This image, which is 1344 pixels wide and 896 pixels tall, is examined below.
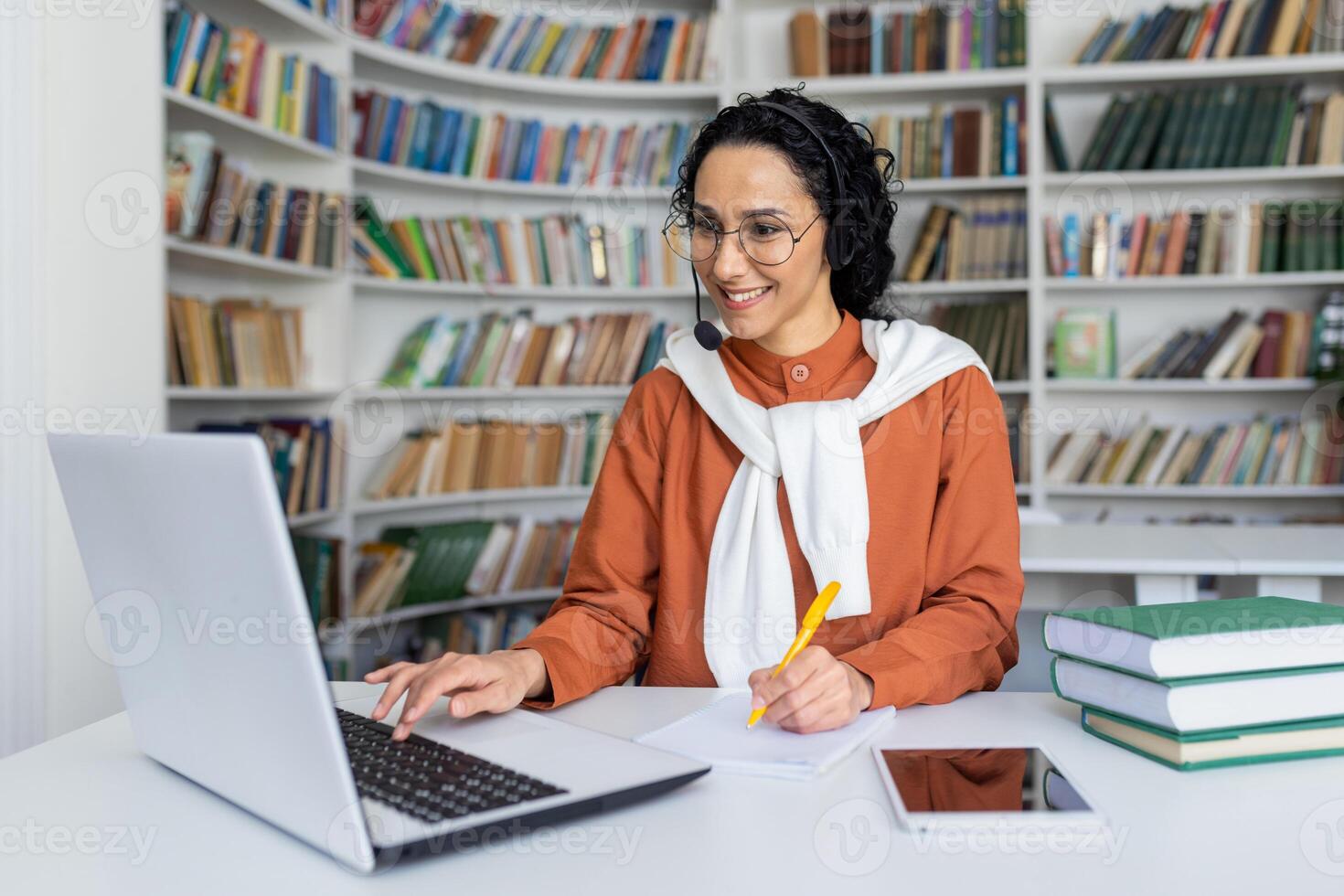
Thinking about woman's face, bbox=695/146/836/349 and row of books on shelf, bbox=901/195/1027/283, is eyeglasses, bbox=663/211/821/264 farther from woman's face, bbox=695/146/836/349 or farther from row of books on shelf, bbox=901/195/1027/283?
row of books on shelf, bbox=901/195/1027/283

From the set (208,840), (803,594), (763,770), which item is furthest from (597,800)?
(803,594)

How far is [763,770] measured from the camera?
2.89 ft

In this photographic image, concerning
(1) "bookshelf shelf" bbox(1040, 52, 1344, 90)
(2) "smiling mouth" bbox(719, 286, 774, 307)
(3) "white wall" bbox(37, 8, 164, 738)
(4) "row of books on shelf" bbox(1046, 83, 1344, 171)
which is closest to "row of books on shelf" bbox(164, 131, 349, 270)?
(3) "white wall" bbox(37, 8, 164, 738)

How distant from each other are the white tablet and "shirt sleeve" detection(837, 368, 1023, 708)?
0.15 meters

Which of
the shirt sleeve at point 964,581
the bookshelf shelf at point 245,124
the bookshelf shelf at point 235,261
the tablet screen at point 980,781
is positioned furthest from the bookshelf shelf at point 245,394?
the tablet screen at point 980,781

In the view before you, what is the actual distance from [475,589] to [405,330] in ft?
2.97

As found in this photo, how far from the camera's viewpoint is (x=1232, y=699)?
34.9 inches

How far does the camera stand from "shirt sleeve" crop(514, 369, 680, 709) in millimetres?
1272

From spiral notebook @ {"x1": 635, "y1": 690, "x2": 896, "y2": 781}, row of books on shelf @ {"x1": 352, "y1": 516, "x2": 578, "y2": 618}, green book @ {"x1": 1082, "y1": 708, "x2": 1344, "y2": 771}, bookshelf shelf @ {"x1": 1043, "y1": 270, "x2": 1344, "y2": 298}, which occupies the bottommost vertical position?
row of books on shelf @ {"x1": 352, "y1": 516, "x2": 578, "y2": 618}

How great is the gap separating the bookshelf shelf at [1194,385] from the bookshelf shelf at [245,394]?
7.62 ft

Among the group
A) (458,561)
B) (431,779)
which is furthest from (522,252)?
(431,779)

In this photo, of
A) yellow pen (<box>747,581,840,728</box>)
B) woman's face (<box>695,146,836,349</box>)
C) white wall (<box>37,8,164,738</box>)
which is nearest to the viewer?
yellow pen (<box>747,581,840,728</box>)

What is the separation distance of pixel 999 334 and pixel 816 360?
243cm

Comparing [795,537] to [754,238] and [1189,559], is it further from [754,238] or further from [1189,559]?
[1189,559]
